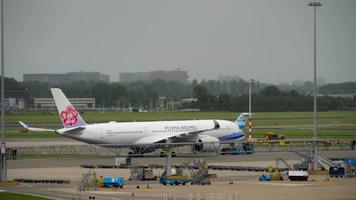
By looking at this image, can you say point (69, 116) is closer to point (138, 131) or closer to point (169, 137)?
point (138, 131)

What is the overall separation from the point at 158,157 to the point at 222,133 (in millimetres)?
11902

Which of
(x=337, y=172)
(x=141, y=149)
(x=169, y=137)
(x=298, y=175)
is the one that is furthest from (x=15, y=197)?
(x=169, y=137)

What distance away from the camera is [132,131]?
104 metres

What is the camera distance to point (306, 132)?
151 metres

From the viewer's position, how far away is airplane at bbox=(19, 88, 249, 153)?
102188mm

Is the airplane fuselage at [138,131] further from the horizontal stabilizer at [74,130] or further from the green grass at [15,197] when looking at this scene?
the green grass at [15,197]

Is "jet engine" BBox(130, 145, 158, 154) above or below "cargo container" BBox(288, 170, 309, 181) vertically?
above

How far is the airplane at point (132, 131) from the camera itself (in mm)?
102188

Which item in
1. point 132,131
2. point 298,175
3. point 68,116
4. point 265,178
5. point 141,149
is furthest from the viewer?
point 132,131

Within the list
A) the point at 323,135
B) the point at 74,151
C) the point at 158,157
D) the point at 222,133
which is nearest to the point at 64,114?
the point at 74,151

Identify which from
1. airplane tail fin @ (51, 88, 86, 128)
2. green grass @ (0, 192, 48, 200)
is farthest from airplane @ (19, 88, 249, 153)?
green grass @ (0, 192, 48, 200)

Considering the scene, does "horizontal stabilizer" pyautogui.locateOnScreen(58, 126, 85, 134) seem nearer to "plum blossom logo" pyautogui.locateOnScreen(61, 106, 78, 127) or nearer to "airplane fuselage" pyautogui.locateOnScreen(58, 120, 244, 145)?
"airplane fuselage" pyautogui.locateOnScreen(58, 120, 244, 145)

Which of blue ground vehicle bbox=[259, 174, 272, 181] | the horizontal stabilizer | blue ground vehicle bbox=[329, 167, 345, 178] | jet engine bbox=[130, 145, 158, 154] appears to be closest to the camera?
blue ground vehicle bbox=[259, 174, 272, 181]

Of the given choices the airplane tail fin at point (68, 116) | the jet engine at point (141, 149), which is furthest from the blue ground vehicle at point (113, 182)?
the airplane tail fin at point (68, 116)
